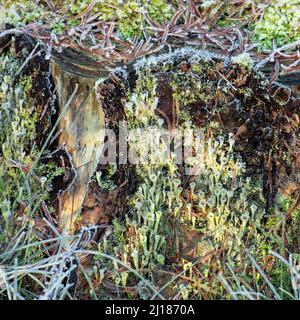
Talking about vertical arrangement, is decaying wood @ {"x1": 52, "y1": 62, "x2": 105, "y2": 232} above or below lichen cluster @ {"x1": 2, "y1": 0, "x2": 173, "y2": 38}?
below

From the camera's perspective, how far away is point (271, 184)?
2191 millimetres

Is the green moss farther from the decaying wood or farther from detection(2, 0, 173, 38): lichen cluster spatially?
the decaying wood

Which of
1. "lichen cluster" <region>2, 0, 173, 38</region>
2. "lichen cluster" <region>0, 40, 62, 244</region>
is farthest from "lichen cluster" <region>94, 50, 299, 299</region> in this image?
"lichen cluster" <region>0, 40, 62, 244</region>

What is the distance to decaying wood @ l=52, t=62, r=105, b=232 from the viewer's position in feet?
7.43

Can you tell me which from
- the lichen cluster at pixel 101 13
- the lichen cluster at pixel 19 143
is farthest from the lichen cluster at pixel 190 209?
the lichen cluster at pixel 19 143

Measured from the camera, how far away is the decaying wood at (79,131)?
2264 millimetres

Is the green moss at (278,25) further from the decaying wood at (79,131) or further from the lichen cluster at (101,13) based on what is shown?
the decaying wood at (79,131)

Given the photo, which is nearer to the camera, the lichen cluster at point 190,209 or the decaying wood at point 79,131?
the lichen cluster at point 190,209

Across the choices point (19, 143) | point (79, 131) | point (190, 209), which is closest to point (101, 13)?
point (79, 131)

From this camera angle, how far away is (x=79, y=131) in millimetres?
2299

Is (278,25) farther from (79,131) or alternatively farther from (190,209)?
(79,131)
